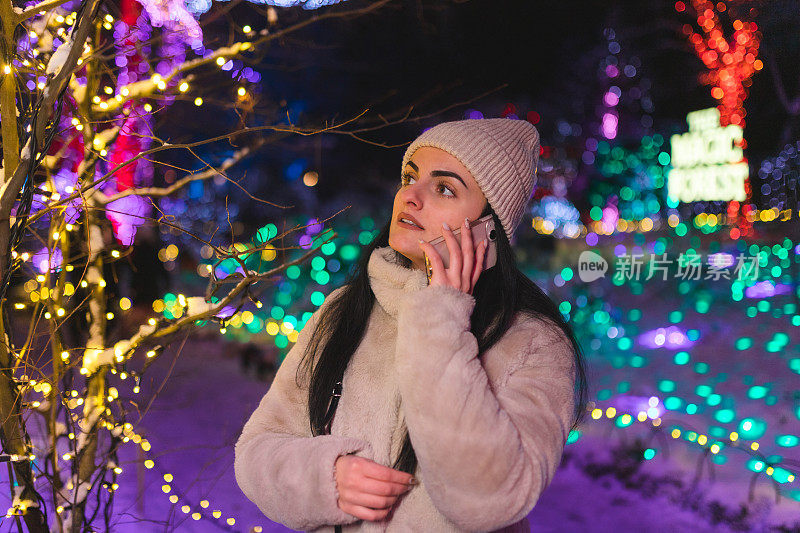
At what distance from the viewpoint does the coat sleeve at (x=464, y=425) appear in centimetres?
89

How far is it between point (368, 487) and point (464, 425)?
0.74 ft

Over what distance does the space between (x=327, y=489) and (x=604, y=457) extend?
2985 mm

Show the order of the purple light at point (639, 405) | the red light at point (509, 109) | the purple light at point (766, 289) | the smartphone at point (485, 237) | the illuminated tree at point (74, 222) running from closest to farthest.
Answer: the smartphone at point (485, 237) < the illuminated tree at point (74, 222) < the purple light at point (639, 405) < the purple light at point (766, 289) < the red light at point (509, 109)

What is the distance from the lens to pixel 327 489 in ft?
3.35

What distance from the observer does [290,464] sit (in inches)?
42.3

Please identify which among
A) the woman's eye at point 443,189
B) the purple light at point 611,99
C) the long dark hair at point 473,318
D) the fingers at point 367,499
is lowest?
the fingers at point 367,499

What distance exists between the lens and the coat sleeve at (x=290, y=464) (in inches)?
40.6

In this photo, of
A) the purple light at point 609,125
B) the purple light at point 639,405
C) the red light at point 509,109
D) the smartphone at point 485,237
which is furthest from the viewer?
the purple light at point 609,125

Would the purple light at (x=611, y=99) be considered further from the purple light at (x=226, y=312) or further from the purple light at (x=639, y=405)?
the purple light at (x=226, y=312)

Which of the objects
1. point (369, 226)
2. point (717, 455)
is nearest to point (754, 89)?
point (717, 455)

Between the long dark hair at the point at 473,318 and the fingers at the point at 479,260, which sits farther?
the long dark hair at the point at 473,318

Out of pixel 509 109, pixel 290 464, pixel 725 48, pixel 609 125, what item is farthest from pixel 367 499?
pixel 609 125

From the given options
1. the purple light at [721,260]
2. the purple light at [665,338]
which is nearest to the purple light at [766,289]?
the purple light at [721,260]

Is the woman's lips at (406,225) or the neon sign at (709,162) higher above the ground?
the neon sign at (709,162)
